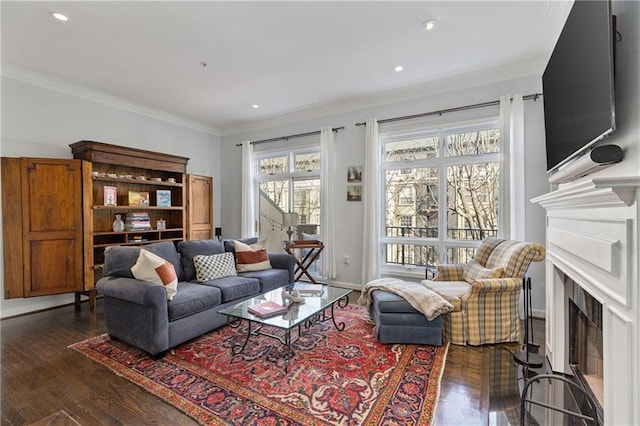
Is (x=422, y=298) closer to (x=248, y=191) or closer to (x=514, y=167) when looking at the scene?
(x=514, y=167)

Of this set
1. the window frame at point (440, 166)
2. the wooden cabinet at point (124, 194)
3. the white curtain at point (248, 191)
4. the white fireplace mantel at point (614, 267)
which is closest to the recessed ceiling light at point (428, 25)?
the window frame at point (440, 166)

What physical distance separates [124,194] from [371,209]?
3.89m

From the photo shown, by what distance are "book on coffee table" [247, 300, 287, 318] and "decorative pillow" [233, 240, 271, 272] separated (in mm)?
1189

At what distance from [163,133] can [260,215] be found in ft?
7.44

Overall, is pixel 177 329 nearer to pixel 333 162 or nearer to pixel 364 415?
pixel 364 415

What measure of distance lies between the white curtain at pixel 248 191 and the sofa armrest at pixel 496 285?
4.16 meters

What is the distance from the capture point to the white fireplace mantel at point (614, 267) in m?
1.06

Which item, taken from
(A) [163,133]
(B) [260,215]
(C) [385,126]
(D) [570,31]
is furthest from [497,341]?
(A) [163,133]

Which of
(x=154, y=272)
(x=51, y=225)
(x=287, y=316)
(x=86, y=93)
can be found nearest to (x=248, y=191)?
(x=86, y=93)

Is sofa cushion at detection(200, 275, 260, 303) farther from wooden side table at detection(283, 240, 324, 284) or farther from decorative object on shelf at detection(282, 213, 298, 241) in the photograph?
decorative object on shelf at detection(282, 213, 298, 241)

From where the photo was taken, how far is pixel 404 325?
2.73 m

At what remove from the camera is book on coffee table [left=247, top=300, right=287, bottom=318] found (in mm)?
2467

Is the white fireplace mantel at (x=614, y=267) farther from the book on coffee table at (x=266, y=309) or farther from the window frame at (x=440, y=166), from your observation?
the window frame at (x=440, y=166)

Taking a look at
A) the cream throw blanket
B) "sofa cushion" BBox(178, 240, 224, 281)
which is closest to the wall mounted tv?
the cream throw blanket
